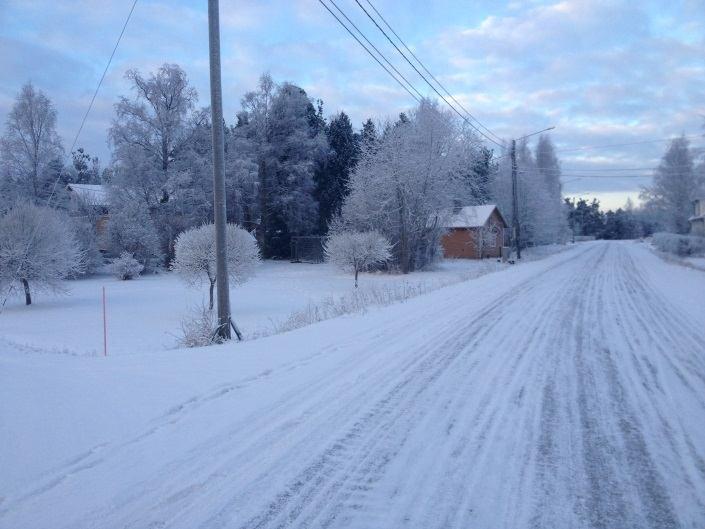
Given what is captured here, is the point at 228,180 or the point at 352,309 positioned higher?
the point at 228,180

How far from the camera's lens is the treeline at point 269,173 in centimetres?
3391

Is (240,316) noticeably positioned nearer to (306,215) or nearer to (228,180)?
(228,180)

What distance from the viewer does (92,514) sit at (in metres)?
3.69

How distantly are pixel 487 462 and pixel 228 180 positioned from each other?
39.3m

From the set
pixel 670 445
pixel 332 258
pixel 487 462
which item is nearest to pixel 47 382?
pixel 487 462

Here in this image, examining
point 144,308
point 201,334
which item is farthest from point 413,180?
point 201,334

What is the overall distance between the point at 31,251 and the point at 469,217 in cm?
3057

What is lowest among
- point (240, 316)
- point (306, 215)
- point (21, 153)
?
point (240, 316)

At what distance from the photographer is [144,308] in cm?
2164

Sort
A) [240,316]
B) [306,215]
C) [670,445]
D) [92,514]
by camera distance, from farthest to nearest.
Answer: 1. [306,215]
2. [240,316]
3. [670,445]
4. [92,514]

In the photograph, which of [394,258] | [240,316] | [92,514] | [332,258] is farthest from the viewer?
[394,258]

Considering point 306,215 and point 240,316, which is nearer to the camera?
point 240,316

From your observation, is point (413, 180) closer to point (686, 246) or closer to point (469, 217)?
point (469, 217)

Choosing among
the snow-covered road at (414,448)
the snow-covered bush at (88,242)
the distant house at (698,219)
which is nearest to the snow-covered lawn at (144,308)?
the snow-covered bush at (88,242)
